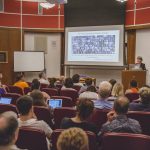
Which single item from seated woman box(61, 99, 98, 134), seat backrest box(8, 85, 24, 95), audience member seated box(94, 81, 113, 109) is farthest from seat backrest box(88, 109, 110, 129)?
seat backrest box(8, 85, 24, 95)

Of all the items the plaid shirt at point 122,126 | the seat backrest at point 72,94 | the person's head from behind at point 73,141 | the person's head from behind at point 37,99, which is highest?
the person's head from behind at point 73,141

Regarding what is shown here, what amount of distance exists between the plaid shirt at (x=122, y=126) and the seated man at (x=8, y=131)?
4.72ft

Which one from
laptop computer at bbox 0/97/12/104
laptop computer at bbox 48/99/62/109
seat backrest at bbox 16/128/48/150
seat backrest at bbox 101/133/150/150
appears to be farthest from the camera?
laptop computer at bbox 0/97/12/104

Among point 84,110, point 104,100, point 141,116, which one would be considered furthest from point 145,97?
point 84,110

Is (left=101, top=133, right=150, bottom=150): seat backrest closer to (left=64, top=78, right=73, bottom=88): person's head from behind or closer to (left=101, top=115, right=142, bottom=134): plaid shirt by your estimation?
(left=101, top=115, right=142, bottom=134): plaid shirt

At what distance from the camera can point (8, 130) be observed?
6.89ft

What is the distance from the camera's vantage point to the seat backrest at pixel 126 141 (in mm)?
2740

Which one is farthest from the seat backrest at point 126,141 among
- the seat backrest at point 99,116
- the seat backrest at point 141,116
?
the seat backrest at point 99,116

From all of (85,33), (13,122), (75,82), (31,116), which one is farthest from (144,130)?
(85,33)

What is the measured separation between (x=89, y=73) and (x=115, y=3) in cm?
296

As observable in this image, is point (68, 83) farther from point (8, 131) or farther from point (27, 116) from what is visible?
point (8, 131)

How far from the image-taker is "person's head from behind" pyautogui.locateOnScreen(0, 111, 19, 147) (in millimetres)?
2053

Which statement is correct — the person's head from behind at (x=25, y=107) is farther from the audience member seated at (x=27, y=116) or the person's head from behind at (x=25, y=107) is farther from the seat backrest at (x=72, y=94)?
the seat backrest at (x=72, y=94)

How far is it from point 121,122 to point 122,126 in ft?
0.22
